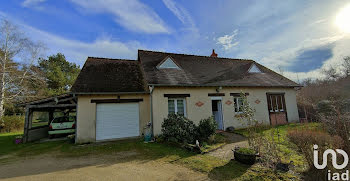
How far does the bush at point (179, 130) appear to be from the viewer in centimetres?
682

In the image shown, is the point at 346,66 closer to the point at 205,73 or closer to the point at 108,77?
the point at 205,73

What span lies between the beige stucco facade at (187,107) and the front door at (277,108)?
330 millimetres

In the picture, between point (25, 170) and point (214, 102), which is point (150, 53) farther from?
point (25, 170)

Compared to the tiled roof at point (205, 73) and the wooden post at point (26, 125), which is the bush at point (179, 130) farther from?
the wooden post at point (26, 125)

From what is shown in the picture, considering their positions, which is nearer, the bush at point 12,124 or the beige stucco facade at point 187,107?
the beige stucco facade at point 187,107

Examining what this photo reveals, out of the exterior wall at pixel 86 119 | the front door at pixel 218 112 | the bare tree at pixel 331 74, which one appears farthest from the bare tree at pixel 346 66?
the exterior wall at pixel 86 119

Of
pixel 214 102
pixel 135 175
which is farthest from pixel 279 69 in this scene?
pixel 135 175

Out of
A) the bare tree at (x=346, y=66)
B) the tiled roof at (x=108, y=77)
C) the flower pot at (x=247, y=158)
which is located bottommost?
the flower pot at (x=247, y=158)

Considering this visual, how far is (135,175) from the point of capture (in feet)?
12.8

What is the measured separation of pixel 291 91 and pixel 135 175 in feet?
45.3

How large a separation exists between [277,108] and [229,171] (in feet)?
32.6

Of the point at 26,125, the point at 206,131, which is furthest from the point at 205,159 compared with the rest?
the point at 26,125

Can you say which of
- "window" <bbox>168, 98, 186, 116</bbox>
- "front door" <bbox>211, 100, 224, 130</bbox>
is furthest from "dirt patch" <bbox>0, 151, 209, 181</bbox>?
"front door" <bbox>211, 100, 224, 130</bbox>

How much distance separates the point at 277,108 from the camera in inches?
448
